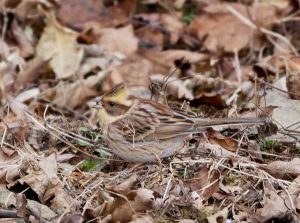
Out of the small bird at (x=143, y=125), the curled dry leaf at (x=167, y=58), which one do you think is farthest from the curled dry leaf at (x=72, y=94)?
the small bird at (x=143, y=125)

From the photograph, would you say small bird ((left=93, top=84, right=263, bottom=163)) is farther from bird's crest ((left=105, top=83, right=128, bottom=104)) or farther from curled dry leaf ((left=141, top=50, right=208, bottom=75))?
curled dry leaf ((left=141, top=50, right=208, bottom=75))

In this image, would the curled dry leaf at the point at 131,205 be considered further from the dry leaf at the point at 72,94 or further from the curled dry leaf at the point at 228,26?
the curled dry leaf at the point at 228,26

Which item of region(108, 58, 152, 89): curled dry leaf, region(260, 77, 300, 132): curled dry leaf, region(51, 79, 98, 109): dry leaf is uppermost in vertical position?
region(260, 77, 300, 132): curled dry leaf

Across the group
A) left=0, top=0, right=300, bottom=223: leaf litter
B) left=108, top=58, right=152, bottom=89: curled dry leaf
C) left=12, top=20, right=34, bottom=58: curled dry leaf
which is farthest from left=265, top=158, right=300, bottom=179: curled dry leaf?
left=12, top=20, right=34, bottom=58: curled dry leaf

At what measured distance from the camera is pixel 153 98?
21.8ft

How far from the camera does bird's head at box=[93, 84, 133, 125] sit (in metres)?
5.74

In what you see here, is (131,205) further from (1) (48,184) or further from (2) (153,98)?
(2) (153,98)

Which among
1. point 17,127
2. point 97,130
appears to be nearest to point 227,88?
point 97,130

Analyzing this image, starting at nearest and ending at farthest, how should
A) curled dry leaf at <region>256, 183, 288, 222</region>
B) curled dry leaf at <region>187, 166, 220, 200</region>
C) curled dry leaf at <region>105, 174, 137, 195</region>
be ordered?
curled dry leaf at <region>256, 183, 288, 222</region> → curled dry leaf at <region>105, 174, 137, 195</region> → curled dry leaf at <region>187, 166, 220, 200</region>

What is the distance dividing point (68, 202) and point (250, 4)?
5036 mm

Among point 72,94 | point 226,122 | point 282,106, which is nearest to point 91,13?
point 72,94

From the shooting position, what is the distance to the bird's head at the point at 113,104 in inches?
226

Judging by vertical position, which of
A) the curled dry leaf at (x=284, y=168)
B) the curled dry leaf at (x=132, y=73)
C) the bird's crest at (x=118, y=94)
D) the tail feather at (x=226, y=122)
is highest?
the bird's crest at (x=118, y=94)

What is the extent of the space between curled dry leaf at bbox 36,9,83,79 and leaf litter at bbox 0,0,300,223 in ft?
0.04
